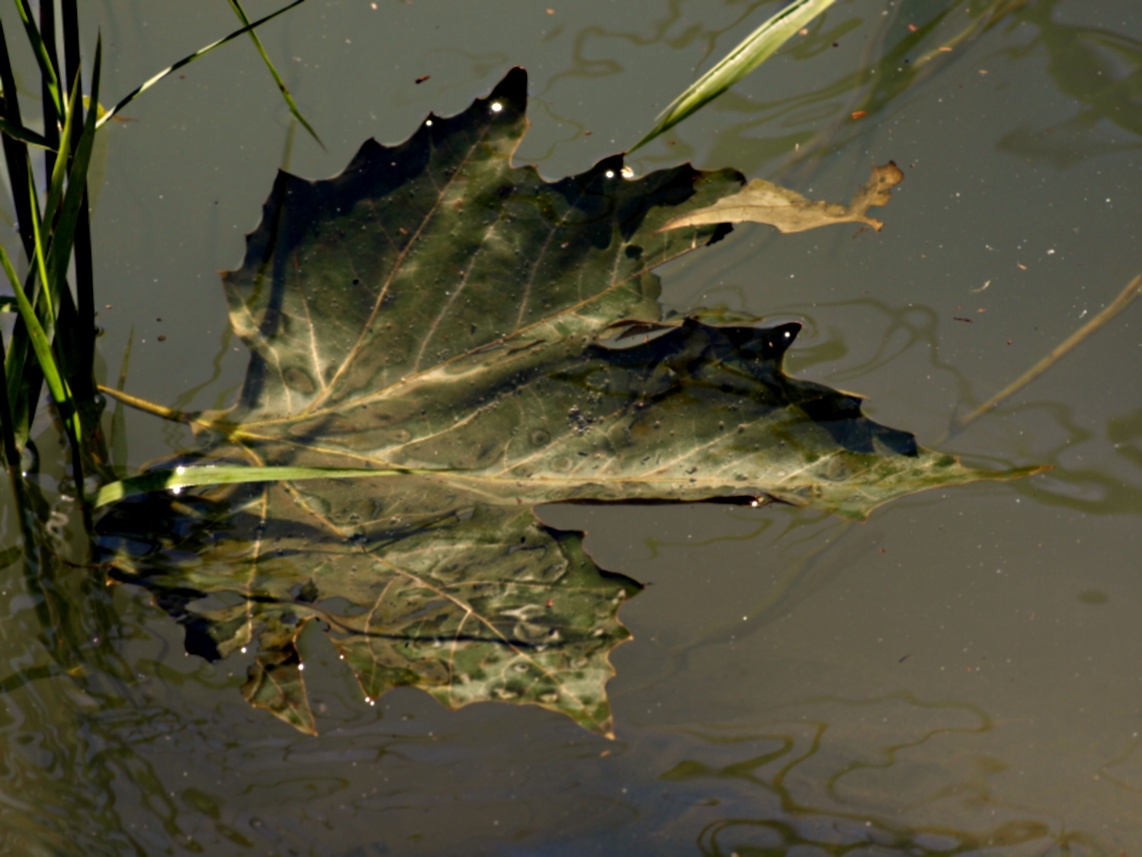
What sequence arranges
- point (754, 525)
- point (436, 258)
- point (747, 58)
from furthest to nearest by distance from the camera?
point (754, 525), point (436, 258), point (747, 58)

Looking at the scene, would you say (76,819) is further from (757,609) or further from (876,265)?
(876,265)

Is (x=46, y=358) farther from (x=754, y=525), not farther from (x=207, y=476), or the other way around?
(x=754, y=525)

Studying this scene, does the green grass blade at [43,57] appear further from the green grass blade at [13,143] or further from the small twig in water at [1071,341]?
the small twig in water at [1071,341]

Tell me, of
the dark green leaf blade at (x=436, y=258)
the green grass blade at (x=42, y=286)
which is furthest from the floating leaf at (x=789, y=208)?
the green grass blade at (x=42, y=286)

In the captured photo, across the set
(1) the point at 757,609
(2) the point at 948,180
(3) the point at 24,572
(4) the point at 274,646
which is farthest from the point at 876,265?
(3) the point at 24,572

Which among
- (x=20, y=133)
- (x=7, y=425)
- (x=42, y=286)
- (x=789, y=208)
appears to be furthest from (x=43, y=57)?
(x=789, y=208)

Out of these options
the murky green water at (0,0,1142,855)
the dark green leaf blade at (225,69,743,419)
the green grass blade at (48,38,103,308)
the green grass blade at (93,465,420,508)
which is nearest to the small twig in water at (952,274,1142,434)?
the murky green water at (0,0,1142,855)
